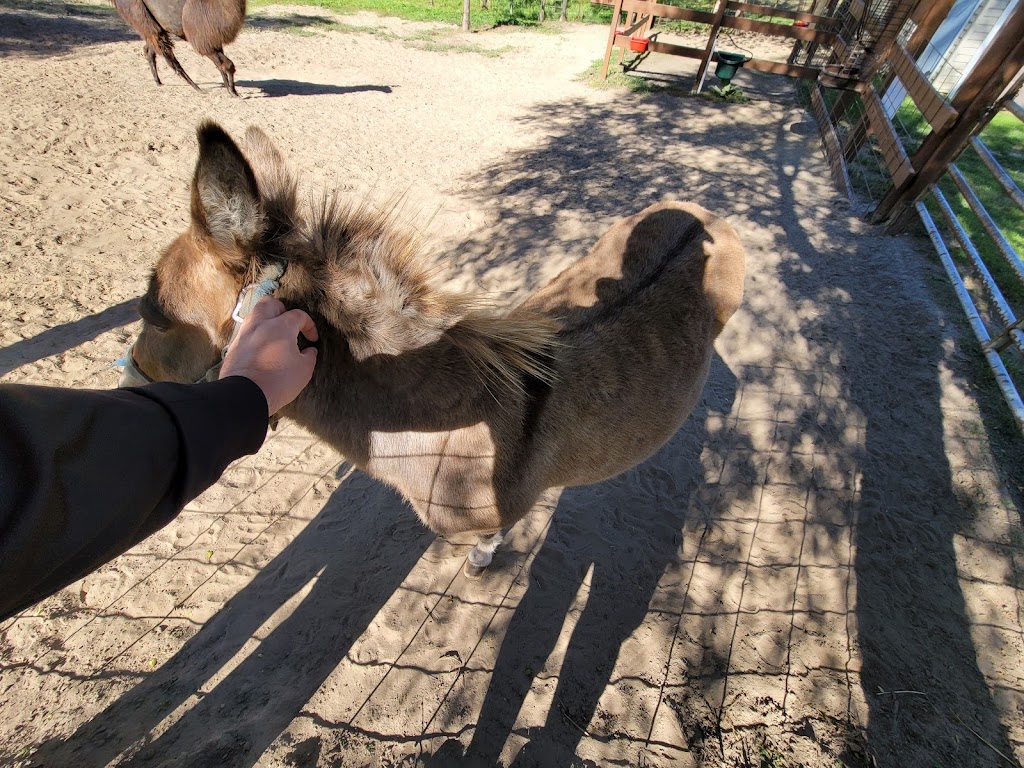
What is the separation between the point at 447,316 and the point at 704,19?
11.7m

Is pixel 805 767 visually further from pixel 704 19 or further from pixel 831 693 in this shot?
pixel 704 19

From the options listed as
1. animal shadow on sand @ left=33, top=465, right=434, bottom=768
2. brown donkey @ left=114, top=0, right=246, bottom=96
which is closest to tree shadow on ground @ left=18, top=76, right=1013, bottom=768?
animal shadow on sand @ left=33, top=465, right=434, bottom=768

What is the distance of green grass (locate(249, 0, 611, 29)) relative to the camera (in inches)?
615

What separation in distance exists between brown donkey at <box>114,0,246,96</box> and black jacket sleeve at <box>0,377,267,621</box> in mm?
10410

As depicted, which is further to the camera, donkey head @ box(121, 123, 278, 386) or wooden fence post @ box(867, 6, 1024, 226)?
wooden fence post @ box(867, 6, 1024, 226)

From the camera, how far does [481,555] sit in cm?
279

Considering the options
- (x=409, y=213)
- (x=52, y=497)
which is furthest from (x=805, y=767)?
(x=409, y=213)

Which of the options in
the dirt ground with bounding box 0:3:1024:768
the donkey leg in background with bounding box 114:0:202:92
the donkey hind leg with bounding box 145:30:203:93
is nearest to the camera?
the dirt ground with bounding box 0:3:1024:768

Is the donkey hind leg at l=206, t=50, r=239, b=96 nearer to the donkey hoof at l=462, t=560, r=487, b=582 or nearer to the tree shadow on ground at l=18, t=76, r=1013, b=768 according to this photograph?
the tree shadow on ground at l=18, t=76, r=1013, b=768

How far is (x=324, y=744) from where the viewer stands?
213 centimetres

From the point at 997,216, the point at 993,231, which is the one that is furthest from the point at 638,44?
the point at 993,231

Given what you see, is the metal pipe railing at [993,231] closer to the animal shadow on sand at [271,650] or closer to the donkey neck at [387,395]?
the donkey neck at [387,395]

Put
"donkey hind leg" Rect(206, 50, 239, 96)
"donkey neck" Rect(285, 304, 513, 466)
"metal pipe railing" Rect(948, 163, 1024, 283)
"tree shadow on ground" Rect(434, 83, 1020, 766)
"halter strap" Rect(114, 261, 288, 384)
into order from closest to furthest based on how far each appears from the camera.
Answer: "halter strap" Rect(114, 261, 288, 384)
"donkey neck" Rect(285, 304, 513, 466)
"tree shadow on ground" Rect(434, 83, 1020, 766)
"metal pipe railing" Rect(948, 163, 1024, 283)
"donkey hind leg" Rect(206, 50, 239, 96)

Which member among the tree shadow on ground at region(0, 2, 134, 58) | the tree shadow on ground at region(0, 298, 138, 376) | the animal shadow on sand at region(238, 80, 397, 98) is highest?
the tree shadow on ground at region(0, 2, 134, 58)
